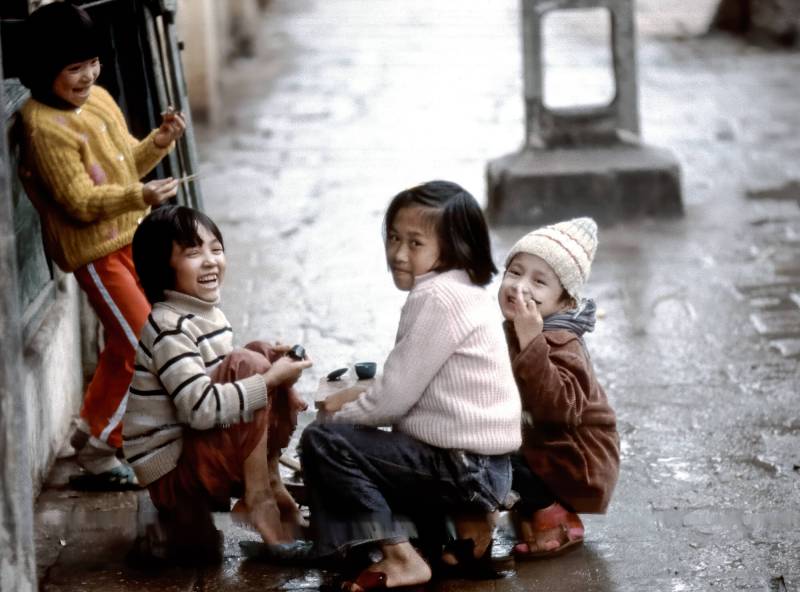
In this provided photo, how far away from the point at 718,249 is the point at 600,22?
320 inches

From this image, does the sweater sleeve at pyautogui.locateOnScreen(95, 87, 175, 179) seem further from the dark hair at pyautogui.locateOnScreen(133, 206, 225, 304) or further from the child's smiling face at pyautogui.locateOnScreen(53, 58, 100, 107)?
the dark hair at pyautogui.locateOnScreen(133, 206, 225, 304)

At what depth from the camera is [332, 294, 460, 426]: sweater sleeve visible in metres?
4.18

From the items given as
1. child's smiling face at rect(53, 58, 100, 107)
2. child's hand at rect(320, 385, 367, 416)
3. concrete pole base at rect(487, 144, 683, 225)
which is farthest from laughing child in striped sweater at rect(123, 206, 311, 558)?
concrete pole base at rect(487, 144, 683, 225)

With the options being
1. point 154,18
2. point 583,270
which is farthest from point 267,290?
point 583,270

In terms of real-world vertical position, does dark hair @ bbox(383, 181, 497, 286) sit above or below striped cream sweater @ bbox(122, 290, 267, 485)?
above

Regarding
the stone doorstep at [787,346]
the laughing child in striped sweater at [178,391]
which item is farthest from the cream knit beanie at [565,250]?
the stone doorstep at [787,346]

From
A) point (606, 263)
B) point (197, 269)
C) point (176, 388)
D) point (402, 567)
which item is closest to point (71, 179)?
point (197, 269)

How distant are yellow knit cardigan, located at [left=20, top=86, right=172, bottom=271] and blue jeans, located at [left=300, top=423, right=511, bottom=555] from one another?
3.24 feet

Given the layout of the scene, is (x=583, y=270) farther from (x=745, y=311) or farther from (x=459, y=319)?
(x=745, y=311)

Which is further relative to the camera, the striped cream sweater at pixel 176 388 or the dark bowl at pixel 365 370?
the dark bowl at pixel 365 370

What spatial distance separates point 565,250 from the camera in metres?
4.45

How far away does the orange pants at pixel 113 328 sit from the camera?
15.8ft

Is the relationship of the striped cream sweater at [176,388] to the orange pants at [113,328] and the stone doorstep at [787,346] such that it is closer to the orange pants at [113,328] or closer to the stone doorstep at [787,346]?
the orange pants at [113,328]

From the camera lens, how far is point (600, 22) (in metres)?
15.6
